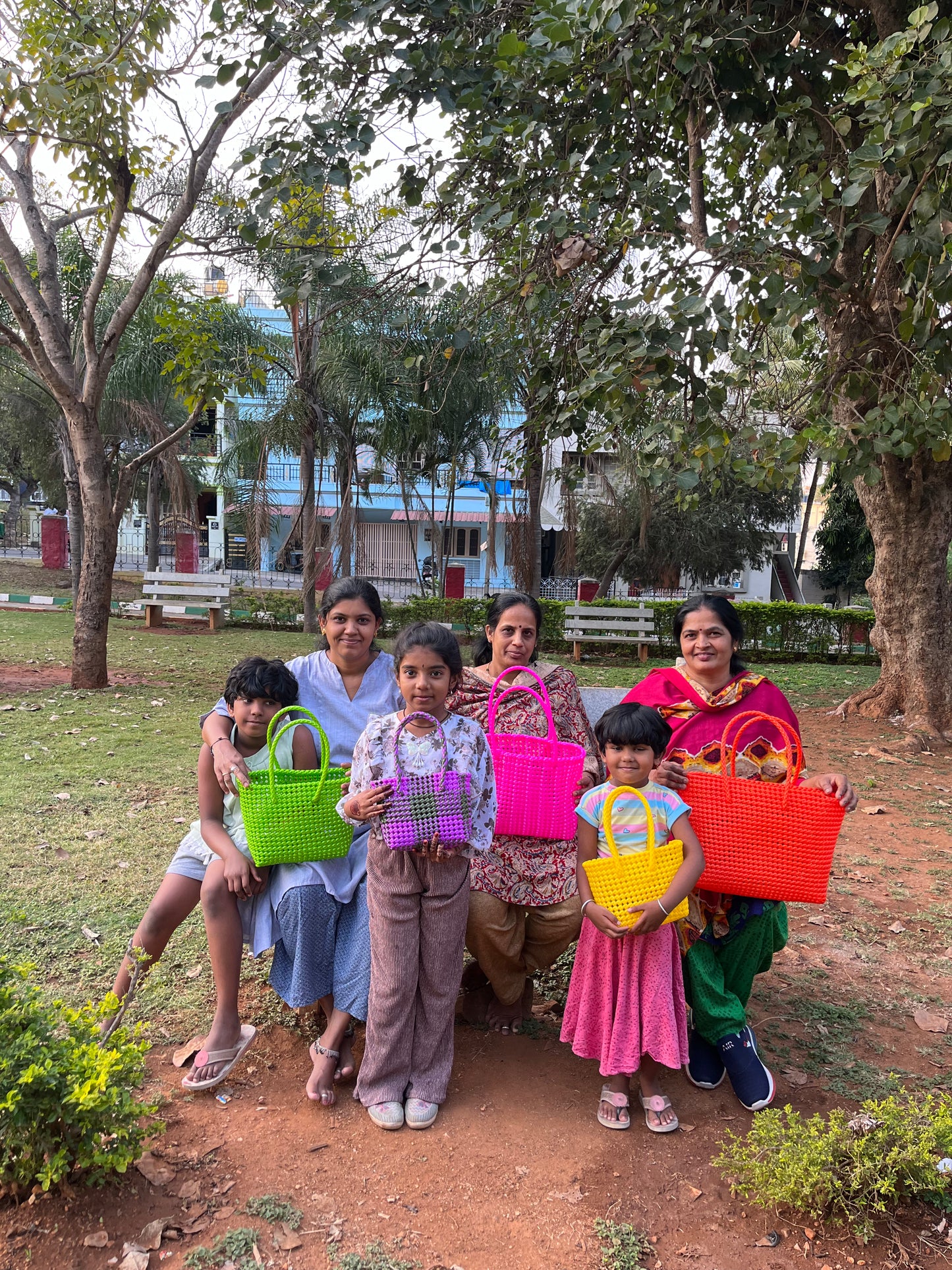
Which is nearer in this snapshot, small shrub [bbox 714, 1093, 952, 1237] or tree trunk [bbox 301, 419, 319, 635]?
small shrub [bbox 714, 1093, 952, 1237]

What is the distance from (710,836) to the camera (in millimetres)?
2727

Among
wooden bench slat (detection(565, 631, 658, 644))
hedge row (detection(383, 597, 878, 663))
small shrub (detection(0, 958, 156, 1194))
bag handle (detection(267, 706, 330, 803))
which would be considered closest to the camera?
small shrub (detection(0, 958, 156, 1194))

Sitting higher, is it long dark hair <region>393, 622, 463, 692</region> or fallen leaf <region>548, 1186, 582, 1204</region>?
long dark hair <region>393, 622, 463, 692</region>

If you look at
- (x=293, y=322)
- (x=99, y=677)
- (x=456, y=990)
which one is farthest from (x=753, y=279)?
(x=293, y=322)

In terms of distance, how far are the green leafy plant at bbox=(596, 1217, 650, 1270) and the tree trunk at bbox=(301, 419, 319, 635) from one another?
13.8 meters

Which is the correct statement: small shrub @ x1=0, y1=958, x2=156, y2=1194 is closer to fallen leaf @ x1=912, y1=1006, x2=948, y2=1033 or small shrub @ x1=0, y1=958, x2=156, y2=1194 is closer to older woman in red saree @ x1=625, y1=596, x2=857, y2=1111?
older woman in red saree @ x1=625, y1=596, x2=857, y2=1111

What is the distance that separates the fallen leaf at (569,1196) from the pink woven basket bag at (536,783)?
3.13 ft

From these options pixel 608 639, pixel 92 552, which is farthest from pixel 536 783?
pixel 608 639

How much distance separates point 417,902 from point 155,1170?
3.07 ft

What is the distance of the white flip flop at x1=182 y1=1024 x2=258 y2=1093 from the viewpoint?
2713mm

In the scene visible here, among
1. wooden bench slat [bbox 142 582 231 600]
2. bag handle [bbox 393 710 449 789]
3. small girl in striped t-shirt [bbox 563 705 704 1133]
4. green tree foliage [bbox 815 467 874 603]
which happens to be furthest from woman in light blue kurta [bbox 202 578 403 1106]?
green tree foliage [bbox 815 467 874 603]

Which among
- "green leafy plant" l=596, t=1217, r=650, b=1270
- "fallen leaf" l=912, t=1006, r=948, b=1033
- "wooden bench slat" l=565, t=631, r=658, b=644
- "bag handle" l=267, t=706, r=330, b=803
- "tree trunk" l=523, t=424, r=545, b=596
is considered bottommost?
"fallen leaf" l=912, t=1006, r=948, b=1033

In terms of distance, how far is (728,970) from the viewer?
117 inches

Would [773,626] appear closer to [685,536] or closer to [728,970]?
[685,536]
